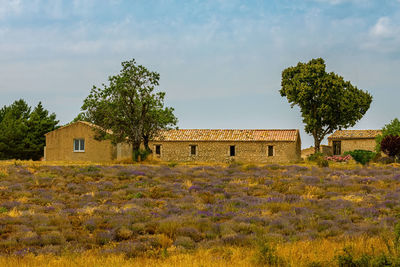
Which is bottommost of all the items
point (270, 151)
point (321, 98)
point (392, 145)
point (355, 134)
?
point (270, 151)

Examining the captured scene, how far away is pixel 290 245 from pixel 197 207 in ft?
20.8

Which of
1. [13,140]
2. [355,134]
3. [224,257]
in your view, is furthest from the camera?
[355,134]

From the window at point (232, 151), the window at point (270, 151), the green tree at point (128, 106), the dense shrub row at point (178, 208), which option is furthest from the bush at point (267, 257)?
the window at point (232, 151)

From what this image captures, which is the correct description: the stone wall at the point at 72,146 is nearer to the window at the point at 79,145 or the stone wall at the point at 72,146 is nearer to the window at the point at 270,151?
the window at the point at 79,145

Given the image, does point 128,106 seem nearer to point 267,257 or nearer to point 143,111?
point 143,111

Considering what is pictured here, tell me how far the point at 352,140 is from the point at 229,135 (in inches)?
805

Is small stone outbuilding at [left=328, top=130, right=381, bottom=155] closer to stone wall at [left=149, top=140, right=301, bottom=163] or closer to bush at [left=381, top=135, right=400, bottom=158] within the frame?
stone wall at [left=149, top=140, right=301, bottom=163]

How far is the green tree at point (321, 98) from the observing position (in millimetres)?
53719

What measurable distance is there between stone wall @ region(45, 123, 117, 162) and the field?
18131 mm

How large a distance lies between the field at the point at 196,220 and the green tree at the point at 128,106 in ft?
45.9

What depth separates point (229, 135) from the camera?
55469 millimetres

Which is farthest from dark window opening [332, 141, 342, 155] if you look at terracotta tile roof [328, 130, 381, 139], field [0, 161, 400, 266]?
field [0, 161, 400, 266]

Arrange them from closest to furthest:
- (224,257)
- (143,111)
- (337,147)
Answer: (224,257) → (143,111) → (337,147)

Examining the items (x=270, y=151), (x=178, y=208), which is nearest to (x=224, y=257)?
(x=178, y=208)
